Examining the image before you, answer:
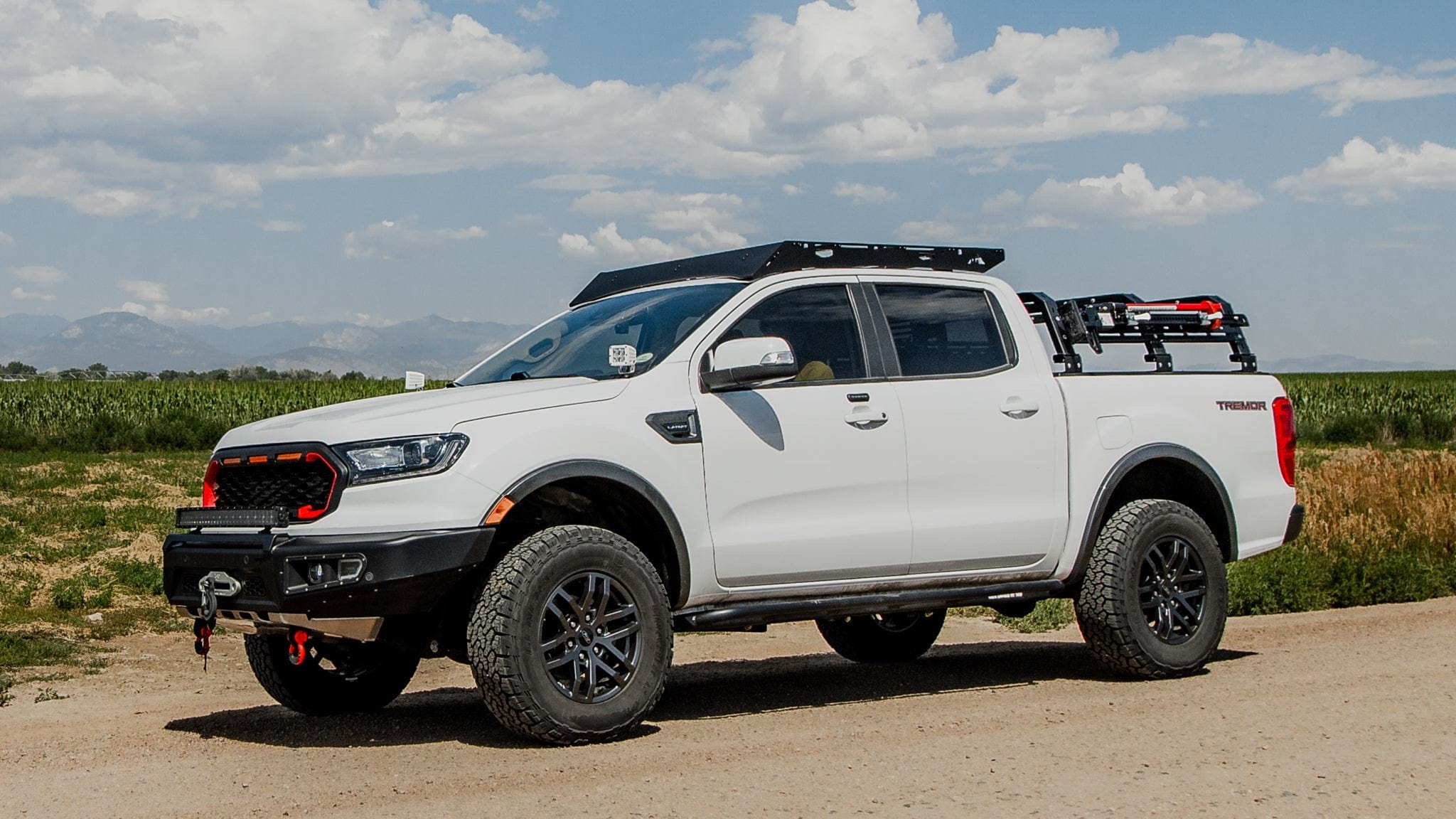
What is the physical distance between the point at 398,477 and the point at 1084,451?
12.5 ft

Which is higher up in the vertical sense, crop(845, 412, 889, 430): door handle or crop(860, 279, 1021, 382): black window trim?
crop(860, 279, 1021, 382): black window trim

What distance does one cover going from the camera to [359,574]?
5.97 meters

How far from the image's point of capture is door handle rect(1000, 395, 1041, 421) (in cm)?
774

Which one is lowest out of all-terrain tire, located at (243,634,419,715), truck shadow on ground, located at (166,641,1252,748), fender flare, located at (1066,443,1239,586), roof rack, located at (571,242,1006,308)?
truck shadow on ground, located at (166,641,1252,748)

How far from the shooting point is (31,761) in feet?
20.9

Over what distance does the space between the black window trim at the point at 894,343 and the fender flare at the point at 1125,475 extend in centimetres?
84

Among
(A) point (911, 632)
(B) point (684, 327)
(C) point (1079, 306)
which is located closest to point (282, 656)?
(B) point (684, 327)

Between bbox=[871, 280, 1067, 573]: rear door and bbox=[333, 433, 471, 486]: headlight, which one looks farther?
bbox=[871, 280, 1067, 573]: rear door

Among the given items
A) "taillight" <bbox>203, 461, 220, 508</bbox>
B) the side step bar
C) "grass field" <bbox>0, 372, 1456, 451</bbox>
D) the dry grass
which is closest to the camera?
"taillight" <bbox>203, 461, 220, 508</bbox>

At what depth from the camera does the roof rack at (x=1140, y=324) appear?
28.5 ft

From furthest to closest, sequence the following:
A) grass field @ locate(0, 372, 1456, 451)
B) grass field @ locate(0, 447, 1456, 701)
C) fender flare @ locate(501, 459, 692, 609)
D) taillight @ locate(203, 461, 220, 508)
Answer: grass field @ locate(0, 372, 1456, 451), grass field @ locate(0, 447, 1456, 701), taillight @ locate(203, 461, 220, 508), fender flare @ locate(501, 459, 692, 609)

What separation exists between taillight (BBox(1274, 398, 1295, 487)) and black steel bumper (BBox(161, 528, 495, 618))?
502 cm

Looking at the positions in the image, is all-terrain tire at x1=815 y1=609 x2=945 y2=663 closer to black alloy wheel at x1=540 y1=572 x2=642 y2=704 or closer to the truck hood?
black alloy wheel at x1=540 y1=572 x2=642 y2=704

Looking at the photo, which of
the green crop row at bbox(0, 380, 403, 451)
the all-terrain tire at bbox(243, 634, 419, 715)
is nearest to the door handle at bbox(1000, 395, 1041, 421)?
the all-terrain tire at bbox(243, 634, 419, 715)
